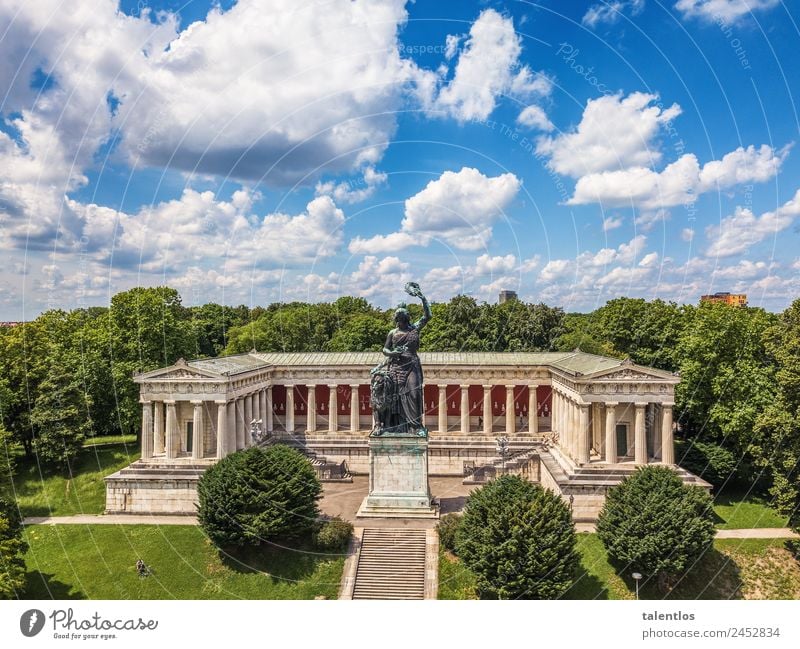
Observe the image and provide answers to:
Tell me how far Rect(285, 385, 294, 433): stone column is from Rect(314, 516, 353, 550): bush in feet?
71.5

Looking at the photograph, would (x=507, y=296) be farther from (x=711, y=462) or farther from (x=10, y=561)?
(x=10, y=561)

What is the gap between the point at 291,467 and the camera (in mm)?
29891

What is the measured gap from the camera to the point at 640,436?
38844mm

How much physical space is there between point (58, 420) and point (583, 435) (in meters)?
42.2

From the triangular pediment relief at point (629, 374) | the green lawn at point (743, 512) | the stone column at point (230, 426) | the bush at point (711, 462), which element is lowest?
the green lawn at point (743, 512)

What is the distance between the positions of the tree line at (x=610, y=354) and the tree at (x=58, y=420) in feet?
0.33

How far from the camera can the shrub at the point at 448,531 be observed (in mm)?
29250

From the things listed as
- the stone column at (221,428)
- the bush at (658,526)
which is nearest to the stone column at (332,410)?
the stone column at (221,428)

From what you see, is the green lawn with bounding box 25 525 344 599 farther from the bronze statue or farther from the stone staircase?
the bronze statue

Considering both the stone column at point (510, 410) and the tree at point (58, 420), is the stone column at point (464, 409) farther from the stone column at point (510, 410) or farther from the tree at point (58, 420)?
the tree at point (58, 420)
